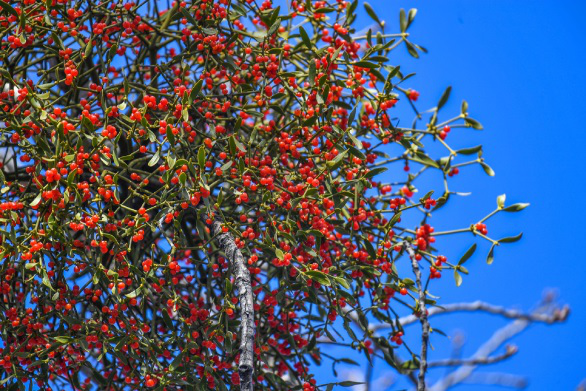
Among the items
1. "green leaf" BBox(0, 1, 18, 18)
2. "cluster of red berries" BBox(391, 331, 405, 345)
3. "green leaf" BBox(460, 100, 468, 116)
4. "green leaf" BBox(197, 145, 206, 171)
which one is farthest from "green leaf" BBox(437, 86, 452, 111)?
"green leaf" BBox(0, 1, 18, 18)

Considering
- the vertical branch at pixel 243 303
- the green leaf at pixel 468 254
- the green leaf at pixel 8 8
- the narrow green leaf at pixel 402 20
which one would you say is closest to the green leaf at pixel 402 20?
the narrow green leaf at pixel 402 20

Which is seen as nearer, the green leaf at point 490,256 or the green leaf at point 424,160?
the green leaf at point 490,256

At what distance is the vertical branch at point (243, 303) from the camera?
119 cm

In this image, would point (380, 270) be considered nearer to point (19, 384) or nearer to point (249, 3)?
point (249, 3)

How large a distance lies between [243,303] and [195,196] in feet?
0.71

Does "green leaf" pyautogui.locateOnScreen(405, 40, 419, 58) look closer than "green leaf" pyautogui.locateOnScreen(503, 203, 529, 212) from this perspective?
No

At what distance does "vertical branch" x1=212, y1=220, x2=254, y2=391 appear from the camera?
46.9 inches

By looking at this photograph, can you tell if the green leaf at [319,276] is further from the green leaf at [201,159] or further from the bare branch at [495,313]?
the bare branch at [495,313]

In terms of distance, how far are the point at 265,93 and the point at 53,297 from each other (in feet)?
2.06

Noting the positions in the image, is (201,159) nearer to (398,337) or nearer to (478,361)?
(398,337)

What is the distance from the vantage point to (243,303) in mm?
1284

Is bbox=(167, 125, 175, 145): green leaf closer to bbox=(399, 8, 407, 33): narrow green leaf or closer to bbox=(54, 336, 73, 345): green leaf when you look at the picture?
bbox=(54, 336, 73, 345): green leaf

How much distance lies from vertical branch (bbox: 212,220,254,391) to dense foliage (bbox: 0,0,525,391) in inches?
1.2

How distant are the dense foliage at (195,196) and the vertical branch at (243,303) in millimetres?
30
